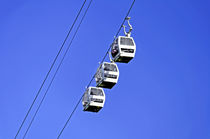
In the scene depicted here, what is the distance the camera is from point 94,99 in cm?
2506

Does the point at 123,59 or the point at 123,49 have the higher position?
the point at 123,49

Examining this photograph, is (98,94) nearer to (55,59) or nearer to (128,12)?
(55,59)

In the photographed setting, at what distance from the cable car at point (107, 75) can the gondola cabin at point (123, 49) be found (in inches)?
48.4

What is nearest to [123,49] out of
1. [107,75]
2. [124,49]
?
[124,49]

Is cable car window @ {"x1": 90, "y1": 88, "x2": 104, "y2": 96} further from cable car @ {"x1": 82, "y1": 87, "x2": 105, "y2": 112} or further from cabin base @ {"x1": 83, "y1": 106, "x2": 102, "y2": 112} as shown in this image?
cabin base @ {"x1": 83, "y1": 106, "x2": 102, "y2": 112}

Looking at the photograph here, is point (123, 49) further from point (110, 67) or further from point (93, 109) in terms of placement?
point (93, 109)

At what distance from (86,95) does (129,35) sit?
522 centimetres

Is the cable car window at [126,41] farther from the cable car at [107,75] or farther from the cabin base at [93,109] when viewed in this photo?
the cabin base at [93,109]

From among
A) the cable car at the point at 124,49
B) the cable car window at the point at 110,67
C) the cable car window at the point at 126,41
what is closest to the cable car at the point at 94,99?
the cable car window at the point at 110,67

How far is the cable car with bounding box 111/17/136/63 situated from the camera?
21500mm

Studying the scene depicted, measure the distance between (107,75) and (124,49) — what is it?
6.79 feet

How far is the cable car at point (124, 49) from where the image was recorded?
21.5 metres

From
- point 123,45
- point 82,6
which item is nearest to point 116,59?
point 123,45

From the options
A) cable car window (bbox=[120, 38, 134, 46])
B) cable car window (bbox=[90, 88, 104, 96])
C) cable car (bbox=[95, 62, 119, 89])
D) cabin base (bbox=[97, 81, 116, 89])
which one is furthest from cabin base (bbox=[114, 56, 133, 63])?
cable car window (bbox=[90, 88, 104, 96])
